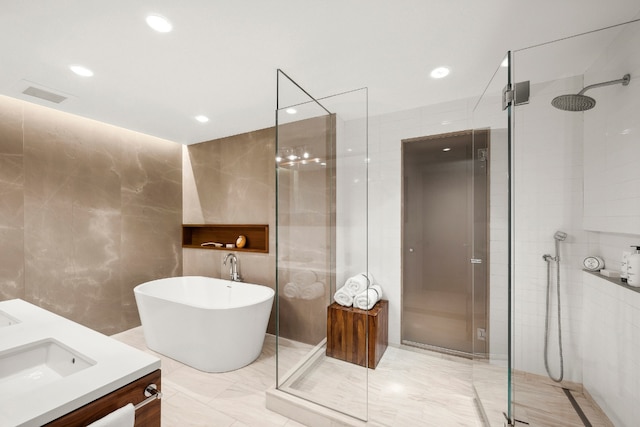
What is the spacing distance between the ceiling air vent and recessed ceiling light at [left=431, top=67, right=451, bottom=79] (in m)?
3.23

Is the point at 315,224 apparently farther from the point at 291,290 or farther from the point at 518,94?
the point at 518,94

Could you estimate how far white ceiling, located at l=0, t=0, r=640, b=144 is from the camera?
1441 millimetres

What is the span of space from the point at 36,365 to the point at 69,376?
0.50 m

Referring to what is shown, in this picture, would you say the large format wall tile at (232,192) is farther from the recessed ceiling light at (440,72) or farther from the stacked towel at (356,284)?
the recessed ceiling light at (440,72)

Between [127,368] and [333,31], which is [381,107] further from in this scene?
[127,368]

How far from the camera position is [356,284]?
2219 millimetres

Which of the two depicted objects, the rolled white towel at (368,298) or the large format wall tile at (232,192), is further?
the large format wall tile at (232,192)

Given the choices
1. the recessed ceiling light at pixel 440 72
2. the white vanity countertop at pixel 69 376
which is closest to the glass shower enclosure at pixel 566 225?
the recessed ceiling light at pixel 440 72

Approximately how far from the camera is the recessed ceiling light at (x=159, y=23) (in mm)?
1508

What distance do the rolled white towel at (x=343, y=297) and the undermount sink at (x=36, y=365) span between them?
1586 mm

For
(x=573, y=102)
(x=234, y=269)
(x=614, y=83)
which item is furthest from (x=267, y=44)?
(x=234, y=269)

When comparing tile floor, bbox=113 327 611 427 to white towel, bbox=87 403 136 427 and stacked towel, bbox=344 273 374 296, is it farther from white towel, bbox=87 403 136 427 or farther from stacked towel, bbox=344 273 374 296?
white towel, bbox=87 403 136 427

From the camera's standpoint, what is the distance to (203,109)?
2.78 meters

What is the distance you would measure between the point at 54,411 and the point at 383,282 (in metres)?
2.61
